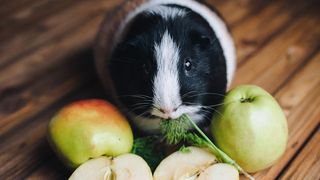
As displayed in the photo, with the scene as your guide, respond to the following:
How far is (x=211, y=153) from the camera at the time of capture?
112 centimetres

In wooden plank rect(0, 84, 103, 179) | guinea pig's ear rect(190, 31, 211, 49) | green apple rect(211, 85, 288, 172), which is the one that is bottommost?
wooden plank rect(0, 84, 103, 179)

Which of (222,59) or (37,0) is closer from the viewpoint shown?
(222,59)

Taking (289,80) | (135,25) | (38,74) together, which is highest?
(135,25)

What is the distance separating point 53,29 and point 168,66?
96 centimetres

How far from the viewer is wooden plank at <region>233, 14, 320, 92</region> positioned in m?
1.53

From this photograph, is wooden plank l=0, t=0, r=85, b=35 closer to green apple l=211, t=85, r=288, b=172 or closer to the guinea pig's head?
the guinea pig's head

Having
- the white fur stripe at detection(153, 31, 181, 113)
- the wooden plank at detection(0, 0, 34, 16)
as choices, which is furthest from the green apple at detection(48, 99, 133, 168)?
the wooden plank at detection(0, 0, 34, 16)

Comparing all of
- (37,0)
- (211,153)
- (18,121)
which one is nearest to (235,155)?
(211,153)

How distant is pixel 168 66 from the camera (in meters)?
1.10

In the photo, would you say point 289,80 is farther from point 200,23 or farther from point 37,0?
point 37,0

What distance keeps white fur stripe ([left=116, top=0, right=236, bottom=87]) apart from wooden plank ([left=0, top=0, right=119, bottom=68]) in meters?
0.53

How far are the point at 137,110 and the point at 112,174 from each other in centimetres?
21

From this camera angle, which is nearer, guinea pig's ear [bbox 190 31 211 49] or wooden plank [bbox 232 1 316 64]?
guinea pig's ear [bbox 190 31 211 49]

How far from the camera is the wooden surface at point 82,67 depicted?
1.26 m
